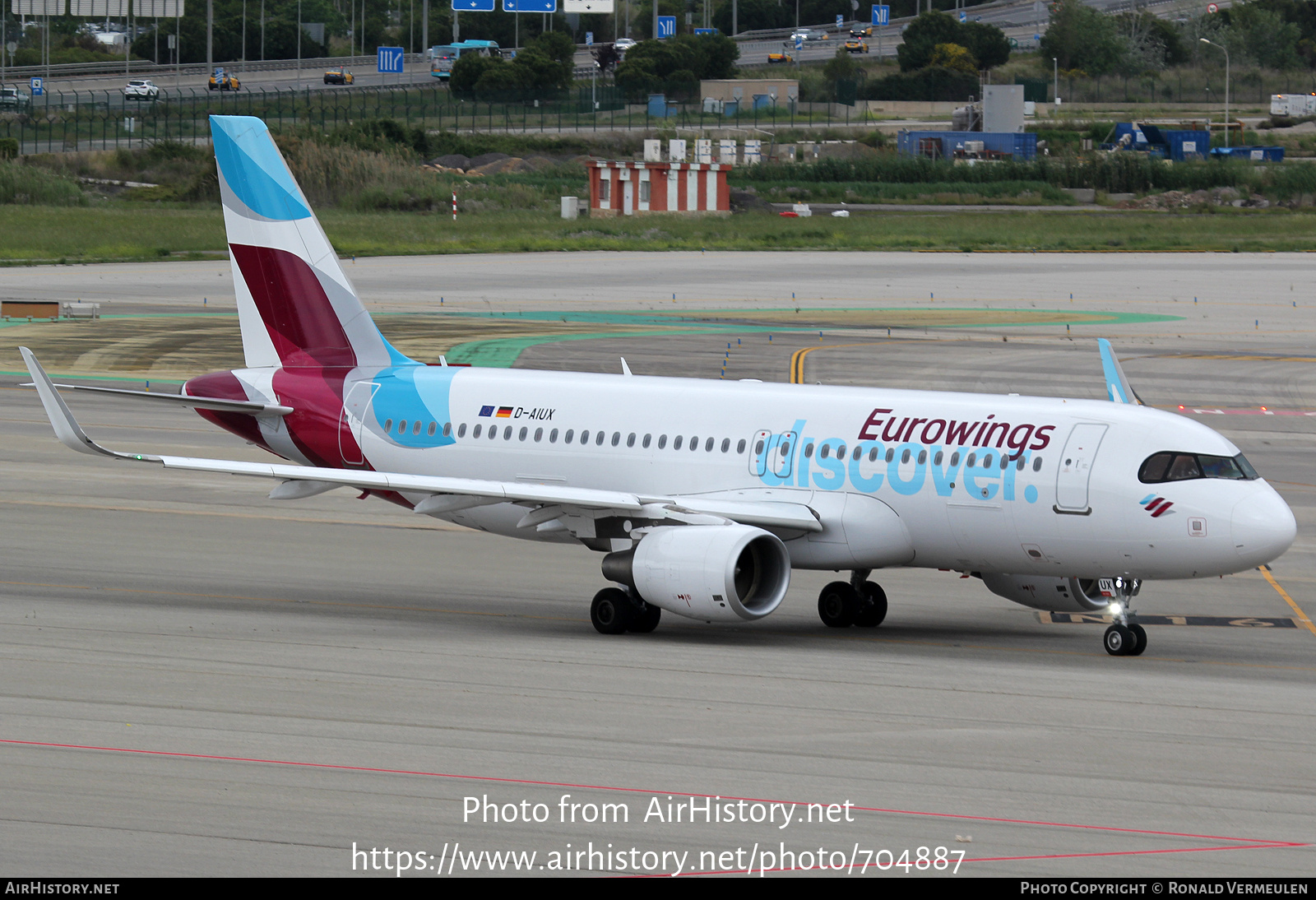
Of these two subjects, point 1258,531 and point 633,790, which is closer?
point 633,790

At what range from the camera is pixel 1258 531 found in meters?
22.8

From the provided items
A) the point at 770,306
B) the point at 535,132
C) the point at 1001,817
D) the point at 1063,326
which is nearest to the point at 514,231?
the point at 770,306

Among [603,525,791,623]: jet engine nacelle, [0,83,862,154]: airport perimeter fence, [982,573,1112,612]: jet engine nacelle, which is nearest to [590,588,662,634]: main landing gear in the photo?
[603,525,791,623]: jet engine nacelle

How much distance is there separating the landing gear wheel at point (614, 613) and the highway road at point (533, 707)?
1.70 feet

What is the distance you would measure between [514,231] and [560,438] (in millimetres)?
81972

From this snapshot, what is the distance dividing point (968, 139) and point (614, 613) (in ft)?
496

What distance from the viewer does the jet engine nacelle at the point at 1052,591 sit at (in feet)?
84.4

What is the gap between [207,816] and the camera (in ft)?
50.3

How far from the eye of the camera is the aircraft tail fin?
30.6m

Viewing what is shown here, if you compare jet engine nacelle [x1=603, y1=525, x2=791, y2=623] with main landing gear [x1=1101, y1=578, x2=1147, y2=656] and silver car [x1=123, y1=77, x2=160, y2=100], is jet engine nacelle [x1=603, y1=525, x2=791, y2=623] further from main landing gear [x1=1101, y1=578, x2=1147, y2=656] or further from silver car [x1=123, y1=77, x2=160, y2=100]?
silver car [x1=123, y1=77, x2=160, y2=100]

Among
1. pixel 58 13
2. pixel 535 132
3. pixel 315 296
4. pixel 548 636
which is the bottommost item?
pixel 548 636

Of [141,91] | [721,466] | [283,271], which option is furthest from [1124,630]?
[141,91]

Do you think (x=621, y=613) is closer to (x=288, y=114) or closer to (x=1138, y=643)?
(x=1138, y=643)
